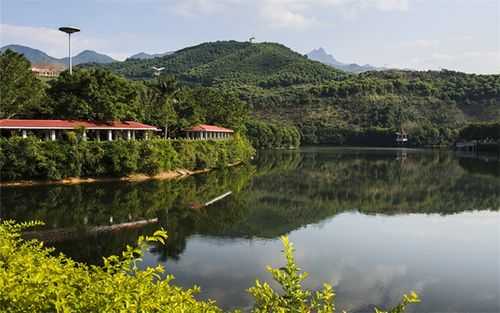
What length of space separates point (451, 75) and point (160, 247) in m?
191

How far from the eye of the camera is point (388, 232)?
3247 cm

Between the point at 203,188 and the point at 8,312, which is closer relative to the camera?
the point at 8,312

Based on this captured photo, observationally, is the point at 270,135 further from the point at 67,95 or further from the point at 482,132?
the point at 67,95


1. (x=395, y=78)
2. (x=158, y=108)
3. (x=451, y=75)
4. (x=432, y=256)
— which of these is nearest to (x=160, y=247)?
(x=432, y=256)

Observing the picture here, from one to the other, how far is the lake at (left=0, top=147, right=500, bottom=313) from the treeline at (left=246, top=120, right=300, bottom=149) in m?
61.4

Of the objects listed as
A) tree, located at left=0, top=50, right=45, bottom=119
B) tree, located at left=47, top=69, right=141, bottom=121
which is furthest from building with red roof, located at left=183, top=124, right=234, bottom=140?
tree, located at left=0, top=50, right=45, bottom=119

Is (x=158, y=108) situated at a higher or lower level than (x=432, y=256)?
higher

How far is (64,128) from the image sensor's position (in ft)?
165

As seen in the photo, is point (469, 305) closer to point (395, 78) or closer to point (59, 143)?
point (59, 143)

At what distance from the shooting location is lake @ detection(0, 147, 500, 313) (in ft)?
68.9

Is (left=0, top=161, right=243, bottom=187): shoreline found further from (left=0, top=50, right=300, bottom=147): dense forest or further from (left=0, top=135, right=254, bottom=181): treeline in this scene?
(left=0, top=50, right=300, bottom=147): dense forest

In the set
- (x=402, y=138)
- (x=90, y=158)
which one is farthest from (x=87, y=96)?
(x=402, y=138)

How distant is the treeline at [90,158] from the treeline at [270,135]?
186 feet

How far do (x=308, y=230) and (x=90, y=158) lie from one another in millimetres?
27610
